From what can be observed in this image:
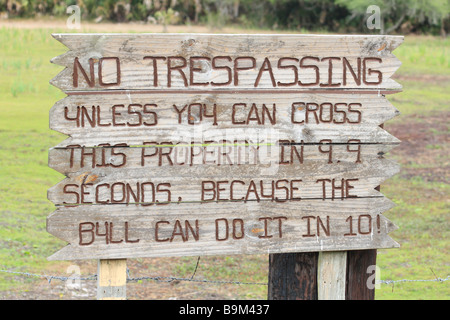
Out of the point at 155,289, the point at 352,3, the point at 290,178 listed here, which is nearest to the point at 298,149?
the point at 290,178

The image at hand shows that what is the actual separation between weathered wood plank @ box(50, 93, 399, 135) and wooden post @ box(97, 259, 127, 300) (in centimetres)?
57

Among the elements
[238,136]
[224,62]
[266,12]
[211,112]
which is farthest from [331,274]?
[266,12]

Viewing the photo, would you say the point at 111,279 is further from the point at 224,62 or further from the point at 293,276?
the point at 224,62

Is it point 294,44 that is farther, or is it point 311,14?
point 311,14

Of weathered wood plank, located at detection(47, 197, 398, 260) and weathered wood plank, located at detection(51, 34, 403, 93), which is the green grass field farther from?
weathered wood plank, located at detection(51, 34, 403, 93)

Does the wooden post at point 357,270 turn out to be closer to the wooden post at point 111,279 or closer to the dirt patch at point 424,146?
the wooden post at point 111,279

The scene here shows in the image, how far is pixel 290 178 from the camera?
10.0 ft

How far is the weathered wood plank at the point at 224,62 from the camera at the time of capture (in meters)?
2.83

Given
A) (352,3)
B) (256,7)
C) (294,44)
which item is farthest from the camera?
(256,7)

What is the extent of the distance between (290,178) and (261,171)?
0.14 metres

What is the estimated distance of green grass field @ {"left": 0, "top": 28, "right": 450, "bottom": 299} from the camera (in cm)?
576

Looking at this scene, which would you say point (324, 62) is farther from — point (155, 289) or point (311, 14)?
point (311, 14)

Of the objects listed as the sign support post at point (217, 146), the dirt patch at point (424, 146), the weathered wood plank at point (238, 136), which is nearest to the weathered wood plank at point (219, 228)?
the sign support post at point (217, 146)

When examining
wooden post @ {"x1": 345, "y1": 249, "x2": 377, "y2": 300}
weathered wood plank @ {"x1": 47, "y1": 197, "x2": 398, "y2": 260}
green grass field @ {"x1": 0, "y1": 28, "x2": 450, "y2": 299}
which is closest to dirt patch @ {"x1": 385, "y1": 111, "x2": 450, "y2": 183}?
green grass field @ {"x1": 0, "y1": 28, "x2": 450, "y2": 299}
